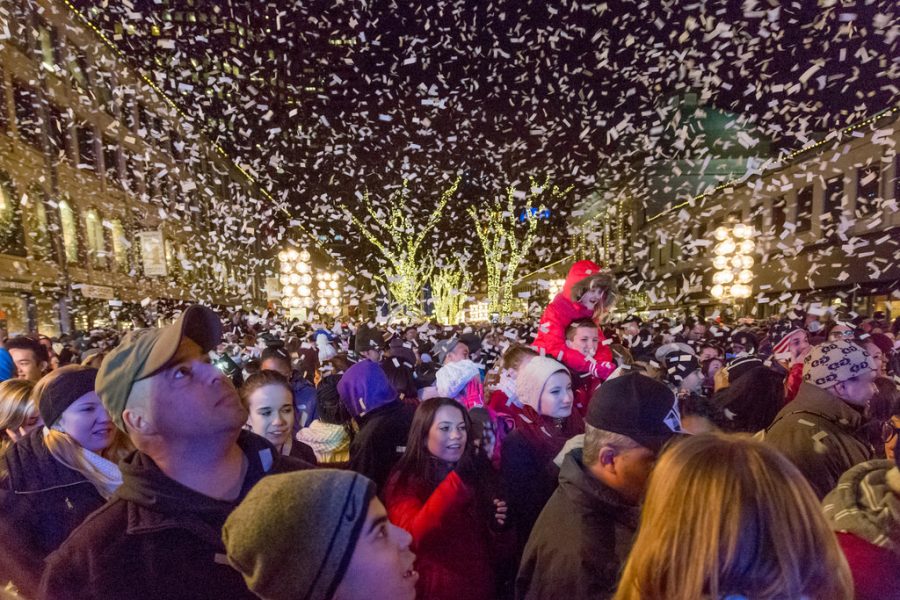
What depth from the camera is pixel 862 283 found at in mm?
20109

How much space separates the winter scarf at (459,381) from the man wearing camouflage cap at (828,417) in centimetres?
219

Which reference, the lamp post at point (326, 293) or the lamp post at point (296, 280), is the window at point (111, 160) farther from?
the lamp post at point (326, 293)

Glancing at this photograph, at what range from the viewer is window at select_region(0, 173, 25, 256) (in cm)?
1488

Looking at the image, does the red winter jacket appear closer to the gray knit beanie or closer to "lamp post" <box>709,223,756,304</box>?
the gray knit beanie

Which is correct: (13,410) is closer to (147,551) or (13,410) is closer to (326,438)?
(326,438)

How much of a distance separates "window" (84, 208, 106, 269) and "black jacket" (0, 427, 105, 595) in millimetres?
22061

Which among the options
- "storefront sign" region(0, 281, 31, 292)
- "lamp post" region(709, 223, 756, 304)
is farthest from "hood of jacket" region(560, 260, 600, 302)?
"storefront sign" region(0, 281, 31, 292)

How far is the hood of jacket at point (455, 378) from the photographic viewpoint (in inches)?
162

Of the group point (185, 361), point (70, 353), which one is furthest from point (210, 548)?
point (70, 353)

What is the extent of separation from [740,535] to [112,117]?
28621 mm

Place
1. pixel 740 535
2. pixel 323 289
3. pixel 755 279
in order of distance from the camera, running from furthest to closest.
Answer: pixel 323 289
pixel 755 279
pixel 740 535

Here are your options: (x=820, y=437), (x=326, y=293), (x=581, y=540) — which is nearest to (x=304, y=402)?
(x=581, y=540)

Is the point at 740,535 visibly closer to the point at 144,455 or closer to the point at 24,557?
the point at 144,455

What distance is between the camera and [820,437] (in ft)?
8.60
